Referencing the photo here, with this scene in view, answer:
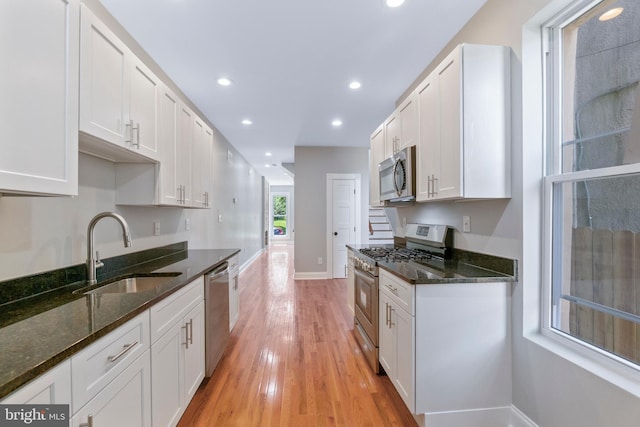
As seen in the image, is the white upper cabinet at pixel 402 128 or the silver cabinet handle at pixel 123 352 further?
the white upper cabinet at pixel 402 128

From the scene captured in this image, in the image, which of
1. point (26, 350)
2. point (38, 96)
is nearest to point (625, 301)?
point (26, 350)

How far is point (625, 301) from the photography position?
1253 millimetres

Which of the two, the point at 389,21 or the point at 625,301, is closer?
the point at 625,301

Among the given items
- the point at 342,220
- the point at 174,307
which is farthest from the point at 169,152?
the point at 342,220

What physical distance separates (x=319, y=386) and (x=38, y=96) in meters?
2.30

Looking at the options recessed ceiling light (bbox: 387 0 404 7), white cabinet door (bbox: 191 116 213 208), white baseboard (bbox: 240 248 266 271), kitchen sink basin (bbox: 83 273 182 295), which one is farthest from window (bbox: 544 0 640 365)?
white baseboard (bbox: 240 248 266 271)

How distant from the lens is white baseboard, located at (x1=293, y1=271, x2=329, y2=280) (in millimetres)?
5434

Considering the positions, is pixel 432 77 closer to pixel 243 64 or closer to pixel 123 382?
pixel 243 64

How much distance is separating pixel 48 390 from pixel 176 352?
2.82ft

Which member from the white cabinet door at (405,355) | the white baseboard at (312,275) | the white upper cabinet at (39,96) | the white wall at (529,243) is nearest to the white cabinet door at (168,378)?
the white upper cabinet at (39,96)

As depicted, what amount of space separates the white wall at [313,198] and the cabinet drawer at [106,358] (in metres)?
4.22

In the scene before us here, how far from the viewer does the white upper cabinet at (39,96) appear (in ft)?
3.14

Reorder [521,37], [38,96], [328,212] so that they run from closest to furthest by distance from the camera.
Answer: [38,96]
[521,37]
[328,212]

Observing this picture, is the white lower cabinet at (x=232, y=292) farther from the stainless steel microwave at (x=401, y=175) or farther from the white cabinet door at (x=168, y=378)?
the stainless steel microwave at (x=401, y=175)
